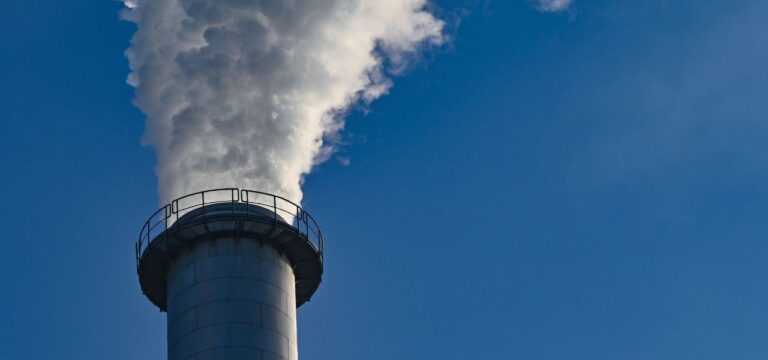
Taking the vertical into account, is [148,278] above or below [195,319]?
above

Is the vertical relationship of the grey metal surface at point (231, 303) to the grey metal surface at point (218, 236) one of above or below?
below

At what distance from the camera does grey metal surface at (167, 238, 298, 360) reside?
36.3m

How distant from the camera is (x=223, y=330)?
36375 millimetres

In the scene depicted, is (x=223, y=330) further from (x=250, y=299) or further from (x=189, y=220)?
(x=189, y=220)

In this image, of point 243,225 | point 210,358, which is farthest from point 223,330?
point 243,225

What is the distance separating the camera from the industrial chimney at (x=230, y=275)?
36.6 m

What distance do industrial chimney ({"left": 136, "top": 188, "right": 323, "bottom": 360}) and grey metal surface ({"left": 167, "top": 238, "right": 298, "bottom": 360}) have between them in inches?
1.2

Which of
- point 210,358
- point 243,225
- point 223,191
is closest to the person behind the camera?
point 210,358

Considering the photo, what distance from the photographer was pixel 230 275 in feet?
124

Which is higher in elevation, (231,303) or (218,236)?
(218,236)

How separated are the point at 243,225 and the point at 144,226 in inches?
149

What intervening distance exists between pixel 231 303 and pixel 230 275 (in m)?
1.07

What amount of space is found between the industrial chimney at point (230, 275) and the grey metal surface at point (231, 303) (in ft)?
0.10

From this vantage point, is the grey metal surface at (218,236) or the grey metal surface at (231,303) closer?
the grey metal surface at (231,303)
